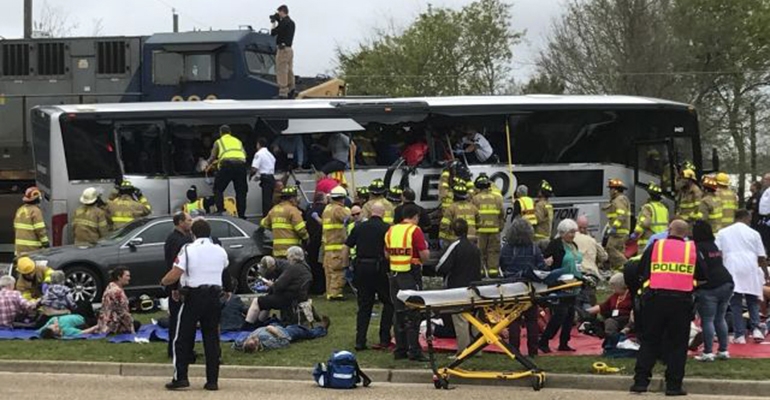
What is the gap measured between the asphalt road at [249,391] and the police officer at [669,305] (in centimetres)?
29

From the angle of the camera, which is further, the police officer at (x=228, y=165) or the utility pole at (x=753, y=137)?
the utility pole at (x=753, y=137)

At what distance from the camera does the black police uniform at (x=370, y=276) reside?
1342 centimetres

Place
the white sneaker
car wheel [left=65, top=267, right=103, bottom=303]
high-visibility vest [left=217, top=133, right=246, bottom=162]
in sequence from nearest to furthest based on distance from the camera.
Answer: the white sneaker → car wheel [left=65, top=267, right=103, bottom=303] → high-visibility vest [left=217, top=133, right=246, bottom=162]

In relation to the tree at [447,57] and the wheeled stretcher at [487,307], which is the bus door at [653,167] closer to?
the wheeled stretcher at [487,307]

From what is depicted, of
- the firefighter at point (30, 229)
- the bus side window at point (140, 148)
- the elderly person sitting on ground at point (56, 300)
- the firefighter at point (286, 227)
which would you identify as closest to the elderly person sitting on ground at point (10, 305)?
the elderly person sitting on ground at point (56, 300)

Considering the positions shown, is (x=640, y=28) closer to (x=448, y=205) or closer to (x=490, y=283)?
(x=448, y=205)

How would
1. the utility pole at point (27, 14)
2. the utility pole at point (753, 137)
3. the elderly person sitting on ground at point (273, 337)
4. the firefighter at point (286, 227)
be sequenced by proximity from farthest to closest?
the utility pole at point (753, 137) → the utility pole at point (27, 14) → the firefighter at point (286, 227) → the elderly person sitting on ground at point (273, 337)

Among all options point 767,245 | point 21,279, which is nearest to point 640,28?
point 767,245

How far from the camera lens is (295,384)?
12.3 meters

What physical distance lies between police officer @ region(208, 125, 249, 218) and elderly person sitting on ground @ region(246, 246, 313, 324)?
468 cm

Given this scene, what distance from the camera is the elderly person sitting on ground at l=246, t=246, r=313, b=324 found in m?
14.6

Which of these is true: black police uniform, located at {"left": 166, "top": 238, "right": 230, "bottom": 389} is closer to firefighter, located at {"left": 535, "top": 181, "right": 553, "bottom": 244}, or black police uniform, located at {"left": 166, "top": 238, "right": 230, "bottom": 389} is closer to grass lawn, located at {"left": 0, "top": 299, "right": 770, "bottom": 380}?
grass lawn, located at {"left": 0, "top": 299, "right": 770, "bottom": 380}

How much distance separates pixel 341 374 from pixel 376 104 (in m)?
9.35

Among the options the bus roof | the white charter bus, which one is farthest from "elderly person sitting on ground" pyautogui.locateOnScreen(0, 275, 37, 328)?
the bus roof
